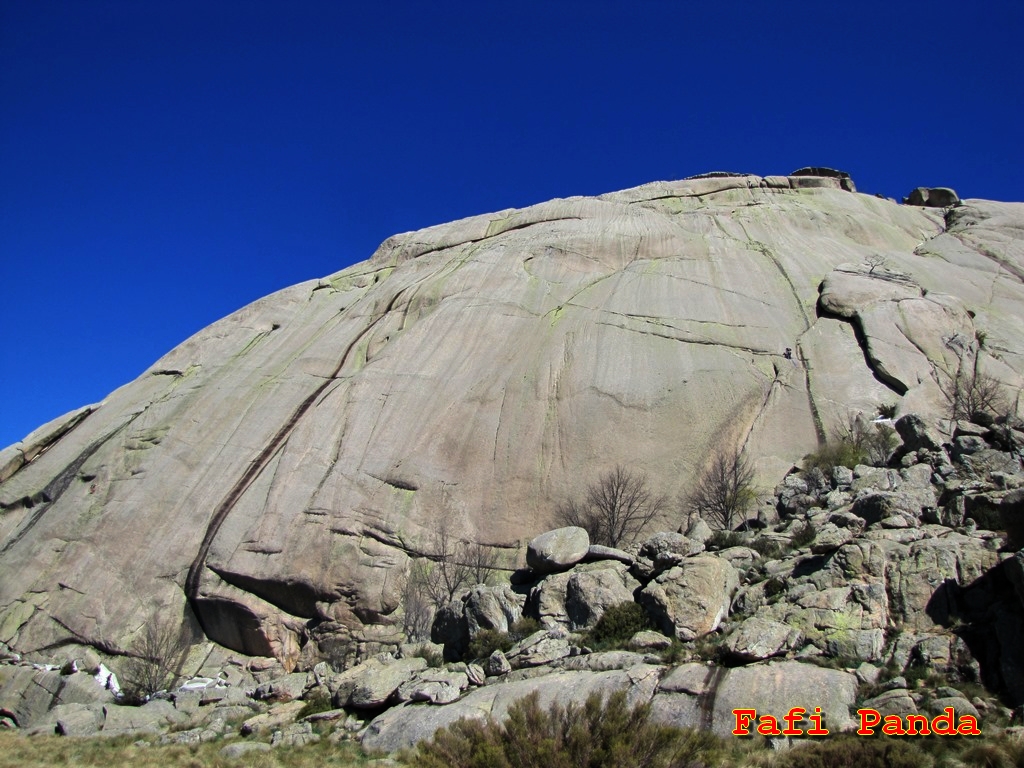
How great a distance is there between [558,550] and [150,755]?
11.3 meters

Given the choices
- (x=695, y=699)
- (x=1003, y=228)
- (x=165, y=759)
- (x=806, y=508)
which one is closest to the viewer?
(x=695, y=699)

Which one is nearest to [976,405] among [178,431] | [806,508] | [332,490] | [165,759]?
[806,508]

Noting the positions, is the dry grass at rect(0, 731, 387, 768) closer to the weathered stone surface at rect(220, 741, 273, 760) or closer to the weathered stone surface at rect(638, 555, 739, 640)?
the weathered stone surface at rect(220, 741, 273, 760)

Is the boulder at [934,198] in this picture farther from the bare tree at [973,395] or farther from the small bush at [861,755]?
the small bush at [861,755]

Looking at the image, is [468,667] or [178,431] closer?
[468,667]

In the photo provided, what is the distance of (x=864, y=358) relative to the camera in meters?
29.8

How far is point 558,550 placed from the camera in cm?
2164

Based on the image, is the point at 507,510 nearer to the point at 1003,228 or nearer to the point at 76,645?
the point at 76,645

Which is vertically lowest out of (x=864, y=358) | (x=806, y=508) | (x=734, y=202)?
(x=806, y=508)

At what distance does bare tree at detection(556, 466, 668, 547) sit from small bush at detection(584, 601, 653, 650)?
5683 mm

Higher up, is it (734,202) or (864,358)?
(734,202)

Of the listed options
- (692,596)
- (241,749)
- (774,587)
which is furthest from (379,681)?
(774,587)

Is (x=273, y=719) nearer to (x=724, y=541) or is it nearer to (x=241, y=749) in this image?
(x=241, y=749)

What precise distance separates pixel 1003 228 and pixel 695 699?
38854 mm
